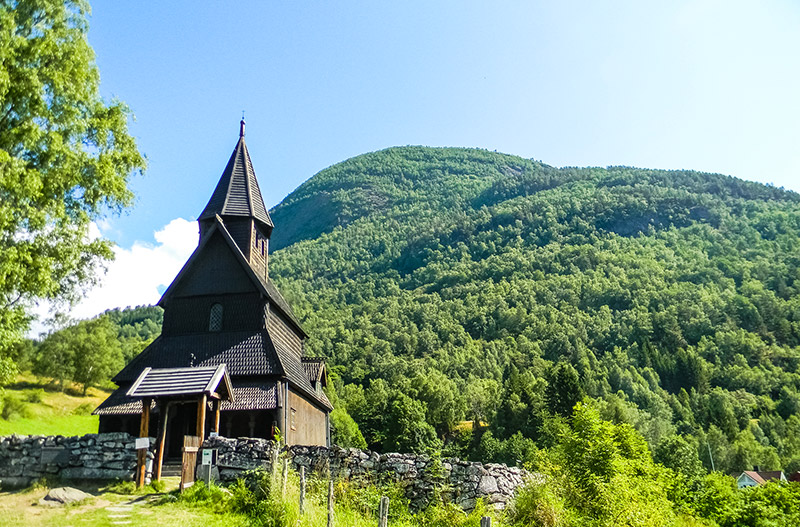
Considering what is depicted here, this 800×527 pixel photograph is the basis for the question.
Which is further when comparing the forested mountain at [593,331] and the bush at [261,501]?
the forested mountain at [593,331]

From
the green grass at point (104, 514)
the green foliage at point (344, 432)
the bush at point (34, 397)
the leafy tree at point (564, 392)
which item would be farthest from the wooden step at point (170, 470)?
the leafy tree at point (564, 392)

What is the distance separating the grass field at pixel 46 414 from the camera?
3572 centimetres

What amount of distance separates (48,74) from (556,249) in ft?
592

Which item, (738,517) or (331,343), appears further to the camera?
(331,343)

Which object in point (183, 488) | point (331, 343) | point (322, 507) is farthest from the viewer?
point (331, 343)

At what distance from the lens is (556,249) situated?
604 feet

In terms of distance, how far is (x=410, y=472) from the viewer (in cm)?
1388

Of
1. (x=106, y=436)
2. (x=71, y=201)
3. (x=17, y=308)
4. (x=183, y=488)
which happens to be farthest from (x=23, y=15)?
(x=183, y=488)

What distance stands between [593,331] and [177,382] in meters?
133

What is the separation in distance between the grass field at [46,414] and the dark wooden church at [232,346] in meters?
8.48

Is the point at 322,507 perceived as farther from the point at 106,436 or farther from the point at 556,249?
the point at 556,249

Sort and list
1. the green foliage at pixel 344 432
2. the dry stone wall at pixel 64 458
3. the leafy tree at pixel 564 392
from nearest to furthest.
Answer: the dry stone wall at pixel 64 458, the green foliage at pixel 344 432, the leafy tree at pixel 564 392

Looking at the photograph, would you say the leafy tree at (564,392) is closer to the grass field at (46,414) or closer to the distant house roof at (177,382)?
the grass field at (46,414)

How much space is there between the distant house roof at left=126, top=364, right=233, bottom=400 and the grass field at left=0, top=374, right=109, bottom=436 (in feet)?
44.0
